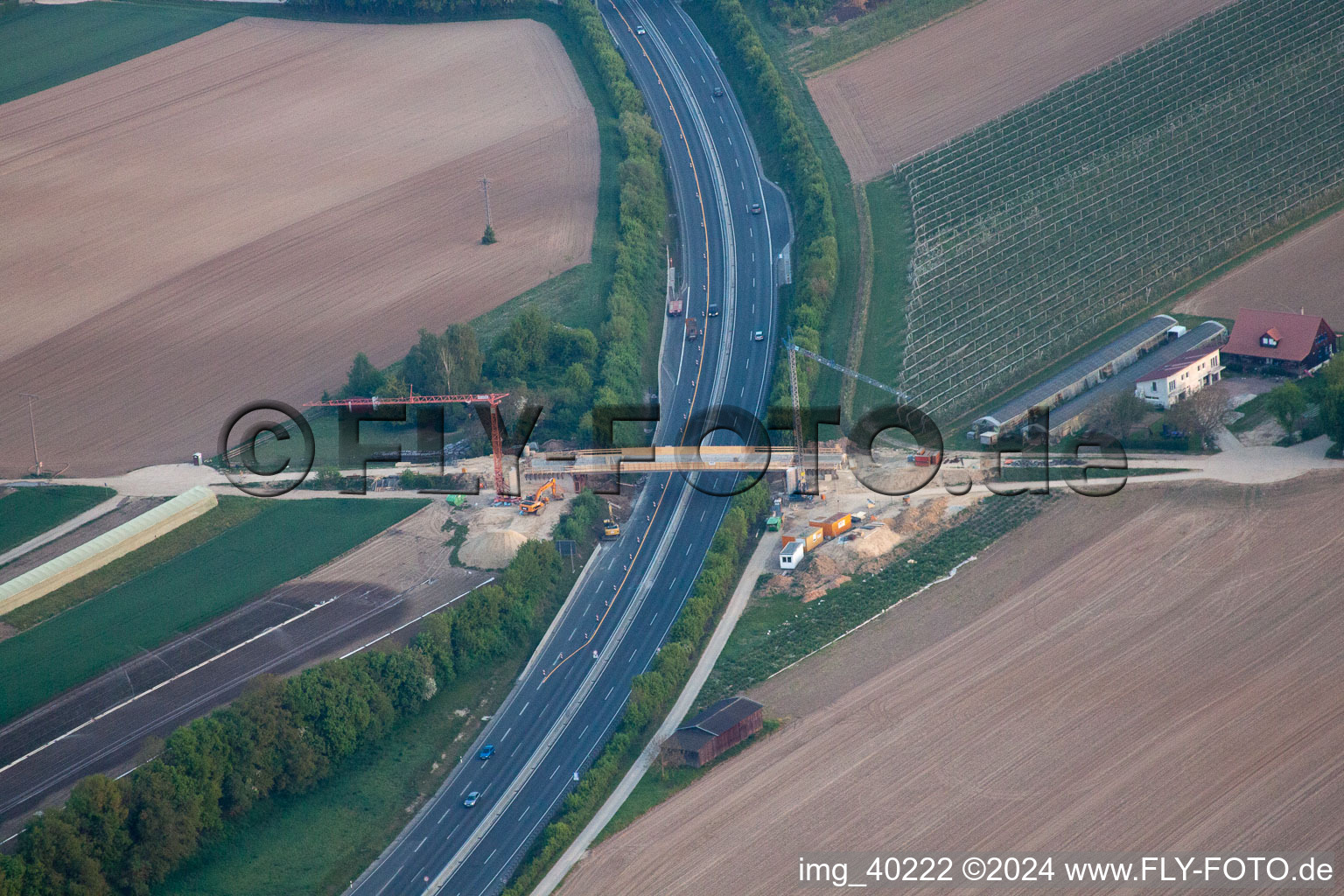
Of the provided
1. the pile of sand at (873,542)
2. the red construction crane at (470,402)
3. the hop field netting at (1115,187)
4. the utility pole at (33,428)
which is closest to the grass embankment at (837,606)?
the pile of sand at (873,542)

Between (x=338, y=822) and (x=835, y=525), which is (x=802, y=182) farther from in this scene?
(x=338, y=822)

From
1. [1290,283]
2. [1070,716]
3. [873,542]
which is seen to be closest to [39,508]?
[873,542]

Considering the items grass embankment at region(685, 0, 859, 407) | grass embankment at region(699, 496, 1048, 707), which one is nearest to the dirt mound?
grass embankment at region(699, 496, 1048, 707)

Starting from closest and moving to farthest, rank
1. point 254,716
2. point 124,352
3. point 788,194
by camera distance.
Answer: point 254,716 → point 124,352 → point 788,194

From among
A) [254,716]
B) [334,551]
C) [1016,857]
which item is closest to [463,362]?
[334,551]

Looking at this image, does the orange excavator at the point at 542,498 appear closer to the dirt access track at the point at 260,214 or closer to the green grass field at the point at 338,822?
the green grass field at the point at 338,822

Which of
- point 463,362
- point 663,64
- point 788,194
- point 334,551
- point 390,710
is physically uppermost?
point 663,64

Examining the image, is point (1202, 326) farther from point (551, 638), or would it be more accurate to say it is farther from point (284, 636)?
point (284, 636)

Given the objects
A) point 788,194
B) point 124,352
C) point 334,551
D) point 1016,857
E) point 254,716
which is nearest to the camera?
point 1016,857
